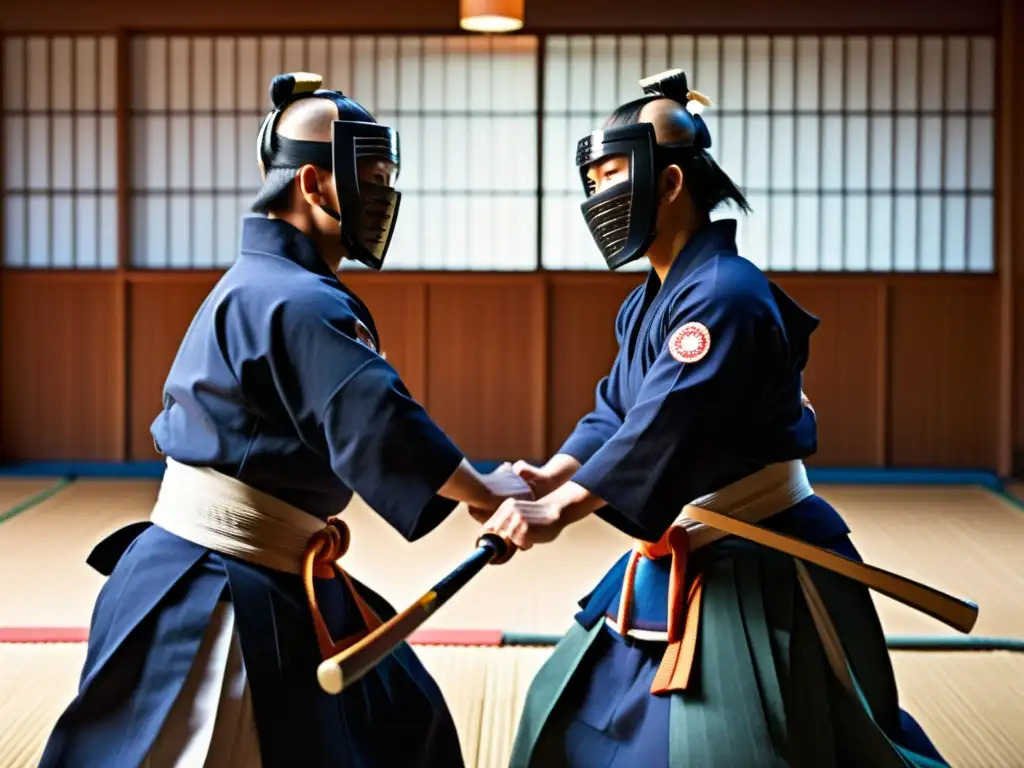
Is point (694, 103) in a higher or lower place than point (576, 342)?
higher

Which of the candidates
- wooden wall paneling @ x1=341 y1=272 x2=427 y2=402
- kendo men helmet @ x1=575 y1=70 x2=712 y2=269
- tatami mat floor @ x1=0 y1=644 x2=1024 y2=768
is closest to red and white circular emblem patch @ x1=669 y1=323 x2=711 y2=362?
kendo men helmet @ x1=575 y1=70 x2=712 y2=269

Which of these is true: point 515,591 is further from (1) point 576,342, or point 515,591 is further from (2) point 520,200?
(2) point 520,200

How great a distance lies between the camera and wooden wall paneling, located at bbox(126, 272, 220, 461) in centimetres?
685

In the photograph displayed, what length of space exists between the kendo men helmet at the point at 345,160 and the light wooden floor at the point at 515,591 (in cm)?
124

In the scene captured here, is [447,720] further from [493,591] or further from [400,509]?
[493,591]

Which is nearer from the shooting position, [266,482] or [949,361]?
[266,482]

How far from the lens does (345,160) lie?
204 centimetres

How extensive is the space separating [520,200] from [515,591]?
3.31 m

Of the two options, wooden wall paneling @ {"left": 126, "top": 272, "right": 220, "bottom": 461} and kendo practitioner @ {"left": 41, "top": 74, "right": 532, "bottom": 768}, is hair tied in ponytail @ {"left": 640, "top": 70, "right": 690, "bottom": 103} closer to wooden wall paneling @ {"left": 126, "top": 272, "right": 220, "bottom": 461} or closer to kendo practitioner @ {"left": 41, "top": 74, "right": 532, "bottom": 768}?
kendo practitioner @ {"left": 41, "top": 74, "right": 532, "bottom": 768}

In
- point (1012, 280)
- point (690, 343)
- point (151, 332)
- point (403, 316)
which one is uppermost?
point (1012, 280)

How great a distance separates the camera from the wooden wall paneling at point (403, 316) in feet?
22.4

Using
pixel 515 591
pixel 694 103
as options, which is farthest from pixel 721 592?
pixel 515 591

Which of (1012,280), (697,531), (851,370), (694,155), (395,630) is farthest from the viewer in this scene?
(851,370)

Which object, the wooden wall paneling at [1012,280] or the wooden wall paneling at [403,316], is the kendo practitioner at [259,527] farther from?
the wooden wall paneling at [1012,280]
